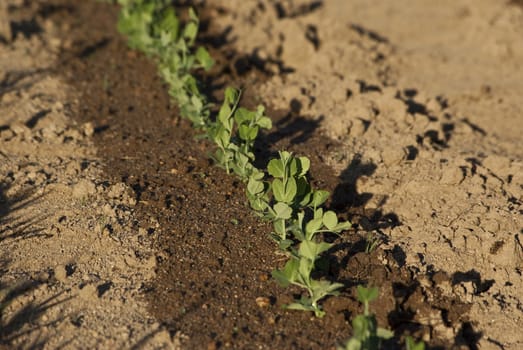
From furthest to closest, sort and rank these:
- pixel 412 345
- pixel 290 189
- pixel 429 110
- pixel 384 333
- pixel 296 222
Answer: pixel 429 110 < pixel 296 222 < pixel 290 189 < pixel 384 333 < pixel 412 345

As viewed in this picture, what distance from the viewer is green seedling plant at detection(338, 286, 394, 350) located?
138 inches

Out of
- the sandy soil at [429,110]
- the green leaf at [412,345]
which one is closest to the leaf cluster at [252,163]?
the green leaf at [412,345]

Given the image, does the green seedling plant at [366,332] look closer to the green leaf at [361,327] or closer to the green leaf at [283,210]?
the green leaf at [361,327]

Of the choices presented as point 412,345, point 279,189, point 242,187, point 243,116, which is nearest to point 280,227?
point 279,189

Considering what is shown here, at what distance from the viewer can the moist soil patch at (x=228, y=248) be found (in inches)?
159

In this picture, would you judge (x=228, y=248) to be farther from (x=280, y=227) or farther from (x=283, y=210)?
(x=283, y=210)

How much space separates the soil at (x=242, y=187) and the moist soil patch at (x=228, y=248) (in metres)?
0.01

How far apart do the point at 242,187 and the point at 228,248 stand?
683 mm

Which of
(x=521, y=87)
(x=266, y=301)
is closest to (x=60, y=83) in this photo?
(x=266, y=301)

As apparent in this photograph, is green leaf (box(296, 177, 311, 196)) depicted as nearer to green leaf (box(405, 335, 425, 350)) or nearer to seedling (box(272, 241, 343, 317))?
seedling (box(272, 241, 343, 317))

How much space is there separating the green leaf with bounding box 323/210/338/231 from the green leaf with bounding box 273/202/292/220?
0.72 feet

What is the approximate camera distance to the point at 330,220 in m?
4.26

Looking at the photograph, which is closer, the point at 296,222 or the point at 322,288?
the point at 322,288

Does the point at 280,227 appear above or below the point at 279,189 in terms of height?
below
